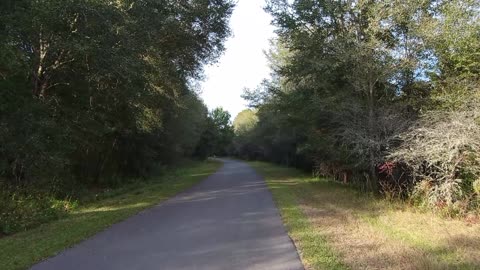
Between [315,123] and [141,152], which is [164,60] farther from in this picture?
[141,152]

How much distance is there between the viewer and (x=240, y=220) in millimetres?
11398

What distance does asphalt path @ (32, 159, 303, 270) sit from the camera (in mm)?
7098

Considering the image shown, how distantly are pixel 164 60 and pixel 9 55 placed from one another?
8724 millimetres

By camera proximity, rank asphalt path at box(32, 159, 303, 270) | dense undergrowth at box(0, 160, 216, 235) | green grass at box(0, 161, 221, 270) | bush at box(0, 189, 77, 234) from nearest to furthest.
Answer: asphalt path at box(32, 159, 303, 270), green grass at box(0, 161, 221, 270), bush at box(0, 189, 77, 234), dense undergrowth at box(0, 160, 216, 235)

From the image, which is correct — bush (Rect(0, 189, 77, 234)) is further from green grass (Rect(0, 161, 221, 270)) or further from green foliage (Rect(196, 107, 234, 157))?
green foliage (Rect(196, 107, 234, 157))

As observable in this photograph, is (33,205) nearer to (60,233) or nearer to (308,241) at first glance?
(60,233)

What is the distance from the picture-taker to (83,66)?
1366 centimetres

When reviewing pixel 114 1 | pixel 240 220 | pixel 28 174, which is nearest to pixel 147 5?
pixel 114 1

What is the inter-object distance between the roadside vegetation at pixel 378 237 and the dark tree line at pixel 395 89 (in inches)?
56.9

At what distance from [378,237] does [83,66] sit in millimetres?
9786

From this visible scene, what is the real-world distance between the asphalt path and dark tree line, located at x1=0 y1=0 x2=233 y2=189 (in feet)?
11.9

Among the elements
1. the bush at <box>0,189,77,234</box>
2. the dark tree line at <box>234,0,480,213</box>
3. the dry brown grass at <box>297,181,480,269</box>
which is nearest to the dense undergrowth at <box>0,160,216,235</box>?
the bush at <box>0,189,77,234</box>

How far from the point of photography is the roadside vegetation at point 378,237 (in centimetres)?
698

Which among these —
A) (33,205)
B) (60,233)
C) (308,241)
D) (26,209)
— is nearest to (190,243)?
(308,241)
